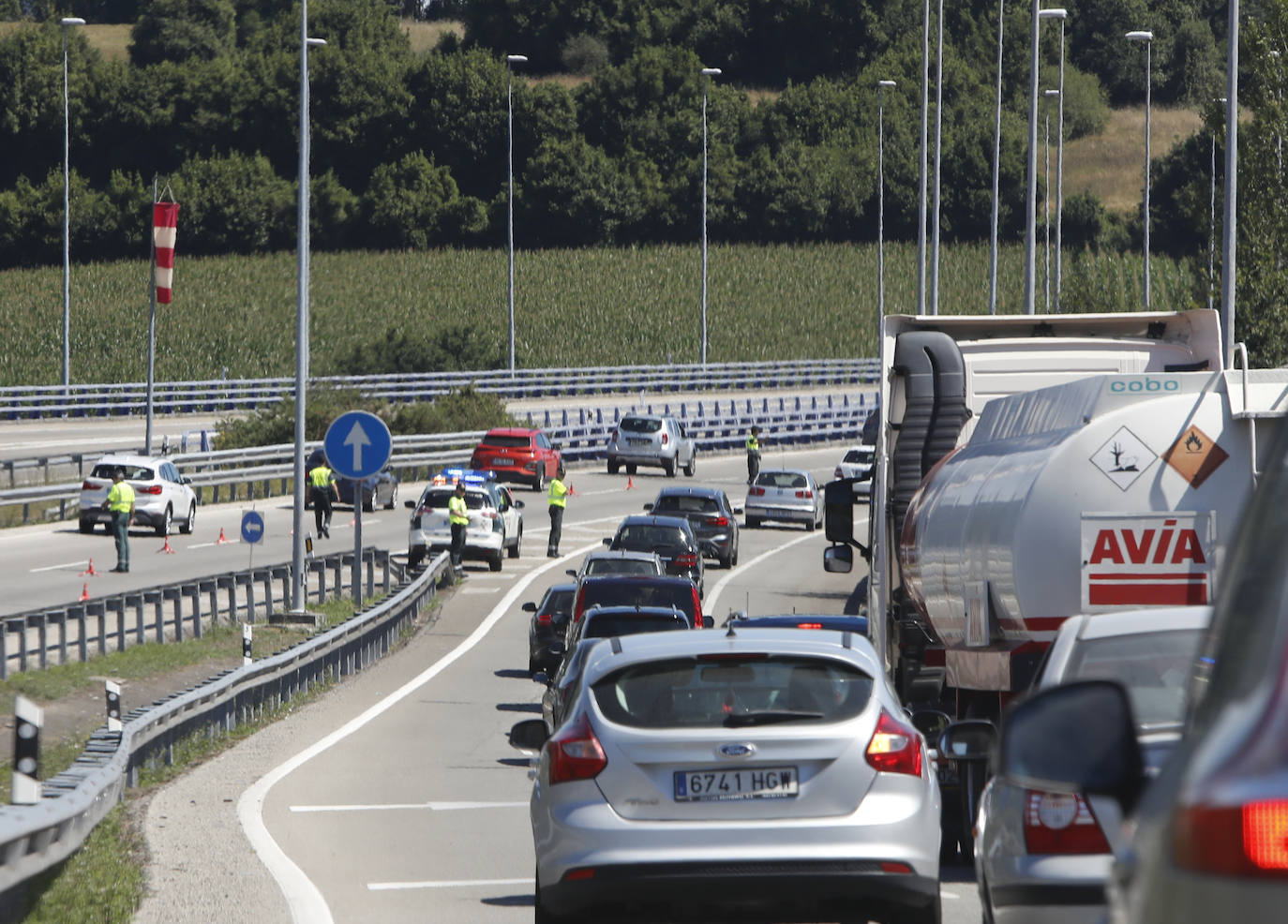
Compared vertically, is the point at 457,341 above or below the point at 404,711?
above

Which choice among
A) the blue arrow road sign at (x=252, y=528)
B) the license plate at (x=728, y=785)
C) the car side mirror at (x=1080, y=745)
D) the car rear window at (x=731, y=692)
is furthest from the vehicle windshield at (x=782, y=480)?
the car side mirror at (x=1080, y=745)

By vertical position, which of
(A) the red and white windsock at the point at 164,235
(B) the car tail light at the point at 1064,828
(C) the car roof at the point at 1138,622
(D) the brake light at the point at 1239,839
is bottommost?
(B) the car tail light at the point at 1064,828

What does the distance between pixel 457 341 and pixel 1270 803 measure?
78729mm

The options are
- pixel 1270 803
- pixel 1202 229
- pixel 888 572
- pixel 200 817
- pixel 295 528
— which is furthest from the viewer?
pixel 1202 229

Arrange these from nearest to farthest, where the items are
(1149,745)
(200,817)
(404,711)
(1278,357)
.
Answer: (1149,745)
(200,817)
(404,711)
(1278,357)

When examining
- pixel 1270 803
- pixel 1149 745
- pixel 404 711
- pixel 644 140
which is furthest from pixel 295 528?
pixel 644 140

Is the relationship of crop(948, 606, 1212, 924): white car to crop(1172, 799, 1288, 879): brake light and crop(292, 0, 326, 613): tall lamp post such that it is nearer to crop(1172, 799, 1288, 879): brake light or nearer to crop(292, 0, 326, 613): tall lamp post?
crop(1172, 799, 1288, 879): brake light

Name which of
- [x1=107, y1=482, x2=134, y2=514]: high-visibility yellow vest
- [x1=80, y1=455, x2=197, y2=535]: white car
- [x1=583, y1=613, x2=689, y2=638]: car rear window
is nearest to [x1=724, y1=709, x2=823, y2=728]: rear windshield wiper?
[x1=583, y1=613, x2=689, y2=638]: car rear window

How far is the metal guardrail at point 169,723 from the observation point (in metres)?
9.84

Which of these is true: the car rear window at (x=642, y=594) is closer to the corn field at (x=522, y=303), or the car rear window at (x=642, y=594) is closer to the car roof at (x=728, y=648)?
the car roof at (x=728, y=648)

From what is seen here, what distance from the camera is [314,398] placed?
59.0 meters

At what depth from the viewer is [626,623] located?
799 inches

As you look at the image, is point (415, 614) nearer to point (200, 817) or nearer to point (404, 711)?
point (404, 711)

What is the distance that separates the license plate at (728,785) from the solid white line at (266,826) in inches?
104
